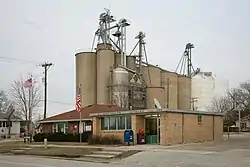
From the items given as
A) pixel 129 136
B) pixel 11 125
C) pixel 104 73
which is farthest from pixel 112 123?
pixel 11 125

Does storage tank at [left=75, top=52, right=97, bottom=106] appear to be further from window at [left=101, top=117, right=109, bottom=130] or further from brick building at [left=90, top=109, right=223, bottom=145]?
brick building at [left=90, top=109, right=223, bottom=145]

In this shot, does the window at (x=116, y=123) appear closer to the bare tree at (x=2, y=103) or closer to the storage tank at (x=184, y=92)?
the storage tank at (x=184, y=92)

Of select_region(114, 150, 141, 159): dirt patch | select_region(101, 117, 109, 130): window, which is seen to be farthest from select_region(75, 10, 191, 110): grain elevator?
select_region(114, 150, 141, 159): dirt patch

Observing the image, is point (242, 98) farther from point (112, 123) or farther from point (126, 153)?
point (126, 153)

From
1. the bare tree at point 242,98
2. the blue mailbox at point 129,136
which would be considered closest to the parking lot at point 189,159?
the blue mailbox at point 129,136

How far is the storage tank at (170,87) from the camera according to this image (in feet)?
254

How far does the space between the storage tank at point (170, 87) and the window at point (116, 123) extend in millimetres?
37305

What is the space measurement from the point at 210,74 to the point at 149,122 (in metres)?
55.9

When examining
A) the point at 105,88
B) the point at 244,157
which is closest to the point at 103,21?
the point at 105,88

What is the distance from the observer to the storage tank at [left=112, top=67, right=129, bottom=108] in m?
A: 63.8

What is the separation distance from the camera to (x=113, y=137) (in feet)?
126

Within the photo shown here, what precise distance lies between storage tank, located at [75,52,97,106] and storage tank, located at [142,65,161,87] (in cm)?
1078

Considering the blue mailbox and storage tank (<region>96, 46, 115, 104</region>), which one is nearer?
the blue mailbox

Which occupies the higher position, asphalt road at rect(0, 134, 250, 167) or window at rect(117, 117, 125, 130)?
window at rect(117, 117, 125, 130)
